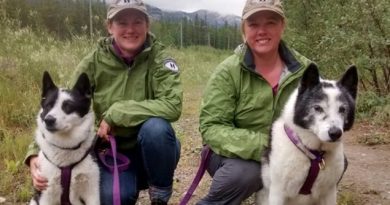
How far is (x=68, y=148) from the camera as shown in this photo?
3.17 metres

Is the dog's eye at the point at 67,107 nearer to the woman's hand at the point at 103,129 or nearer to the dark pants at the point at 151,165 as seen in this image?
the woman's hand at the point at 103,129

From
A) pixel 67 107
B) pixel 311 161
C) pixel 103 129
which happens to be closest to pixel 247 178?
pixel 311 161

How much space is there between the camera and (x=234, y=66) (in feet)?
11.0

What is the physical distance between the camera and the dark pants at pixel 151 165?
334 cm

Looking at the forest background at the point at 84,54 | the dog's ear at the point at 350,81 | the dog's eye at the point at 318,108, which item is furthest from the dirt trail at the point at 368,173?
the dog's eye at the point at 318,108

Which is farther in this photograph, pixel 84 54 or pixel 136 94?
pixel 84 54

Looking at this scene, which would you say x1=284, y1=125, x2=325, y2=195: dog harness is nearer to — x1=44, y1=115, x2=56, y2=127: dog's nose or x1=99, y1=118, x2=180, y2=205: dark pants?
x1=99, y1=118, x2=180, y2=205: dark pants

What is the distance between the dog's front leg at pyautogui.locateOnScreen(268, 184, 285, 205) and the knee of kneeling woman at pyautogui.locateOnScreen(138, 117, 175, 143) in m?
0.83

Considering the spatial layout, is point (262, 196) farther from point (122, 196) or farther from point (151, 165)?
point (122, 196)

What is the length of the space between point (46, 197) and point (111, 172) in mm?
517

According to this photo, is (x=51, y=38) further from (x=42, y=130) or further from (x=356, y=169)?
(x=356, y=169)

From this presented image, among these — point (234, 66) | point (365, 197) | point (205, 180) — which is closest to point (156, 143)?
point (234, 66)

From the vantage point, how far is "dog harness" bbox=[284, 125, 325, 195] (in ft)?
9.46

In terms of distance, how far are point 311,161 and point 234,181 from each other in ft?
1.81
